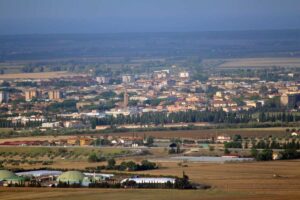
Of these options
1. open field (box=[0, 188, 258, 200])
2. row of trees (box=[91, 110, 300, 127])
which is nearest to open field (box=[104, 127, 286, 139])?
row of trees (box=[91, 110, 300, 127])

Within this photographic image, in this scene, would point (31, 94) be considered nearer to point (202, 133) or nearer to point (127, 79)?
point (127, 79)

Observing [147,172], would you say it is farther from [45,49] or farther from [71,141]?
[45,49]

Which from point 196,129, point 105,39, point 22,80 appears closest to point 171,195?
point 196,129

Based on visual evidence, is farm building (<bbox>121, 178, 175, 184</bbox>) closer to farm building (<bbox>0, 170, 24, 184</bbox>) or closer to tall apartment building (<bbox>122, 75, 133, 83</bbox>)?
farm building (<bbox>0, 170, 24, 184</bbox>)

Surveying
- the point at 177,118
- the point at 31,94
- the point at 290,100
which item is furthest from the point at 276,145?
the point at 31,94

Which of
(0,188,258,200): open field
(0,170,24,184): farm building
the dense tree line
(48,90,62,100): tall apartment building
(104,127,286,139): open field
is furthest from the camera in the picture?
(48,90,62,100): tall apartment building
